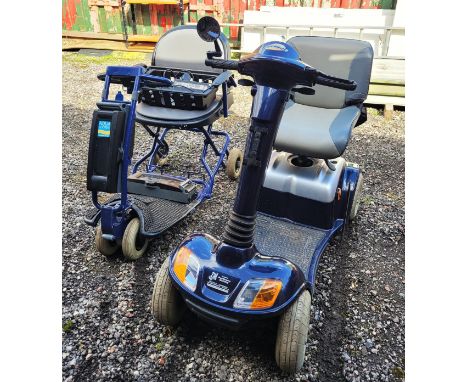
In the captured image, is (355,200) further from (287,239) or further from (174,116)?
(174,116)

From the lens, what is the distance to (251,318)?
1.53 meters

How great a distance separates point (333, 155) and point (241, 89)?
3970 mm

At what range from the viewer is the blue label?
80.1 inches

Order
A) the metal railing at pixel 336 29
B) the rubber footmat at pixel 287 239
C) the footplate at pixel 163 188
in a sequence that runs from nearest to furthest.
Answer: the rubber footmat at pixel 287 239 < the footplate at pixel 163 188 < the metal railing at pixel 336 29

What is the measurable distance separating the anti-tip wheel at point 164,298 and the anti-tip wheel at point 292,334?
49cm

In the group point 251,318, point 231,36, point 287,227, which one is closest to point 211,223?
point 287,227

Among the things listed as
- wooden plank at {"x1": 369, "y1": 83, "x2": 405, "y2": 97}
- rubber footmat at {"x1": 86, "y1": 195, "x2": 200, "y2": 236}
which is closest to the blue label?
rubber footmat at {"x1": 86, "y1": 195, "x2": 200, "y2": 236}

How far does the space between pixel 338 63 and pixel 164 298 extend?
5.78ft

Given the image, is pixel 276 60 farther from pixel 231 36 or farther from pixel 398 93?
pixel 231 36

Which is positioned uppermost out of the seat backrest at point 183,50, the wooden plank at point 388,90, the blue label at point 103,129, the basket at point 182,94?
the seat backrest at point 183,50

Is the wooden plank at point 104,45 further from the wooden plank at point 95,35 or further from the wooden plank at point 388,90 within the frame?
the wooden plank at point 388,90

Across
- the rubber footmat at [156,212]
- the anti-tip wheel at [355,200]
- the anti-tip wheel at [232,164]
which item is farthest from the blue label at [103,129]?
the anti-tip wheel at [355,200]

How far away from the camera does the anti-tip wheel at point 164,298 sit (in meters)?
1.74

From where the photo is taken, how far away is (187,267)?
1657 mm
